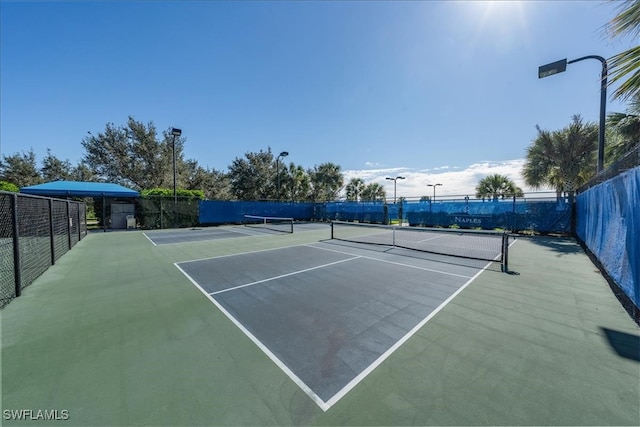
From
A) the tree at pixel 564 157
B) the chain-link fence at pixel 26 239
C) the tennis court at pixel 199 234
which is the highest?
the tree at pixel 564 157

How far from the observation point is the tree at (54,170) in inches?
1278

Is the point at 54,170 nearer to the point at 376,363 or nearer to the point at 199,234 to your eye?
the point at 199,234

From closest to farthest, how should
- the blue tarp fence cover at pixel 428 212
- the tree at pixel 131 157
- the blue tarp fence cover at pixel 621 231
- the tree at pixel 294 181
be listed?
the blue tarp fence cover at pixel 621 231
the blue tarp fence cover at pixel 428 212
the tree at pixel 131 157
the tree at pixel 294 181

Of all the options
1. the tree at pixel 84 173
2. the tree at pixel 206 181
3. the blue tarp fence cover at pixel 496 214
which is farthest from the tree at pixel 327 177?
the tree at pixel 84 173

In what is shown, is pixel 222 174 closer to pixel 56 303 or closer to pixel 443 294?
pixel 56 303

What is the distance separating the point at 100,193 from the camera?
55.8 feet

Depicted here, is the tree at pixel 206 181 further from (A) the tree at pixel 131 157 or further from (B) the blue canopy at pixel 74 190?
(B) the blue canopy at pixel 74 190

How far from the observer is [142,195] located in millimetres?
20047

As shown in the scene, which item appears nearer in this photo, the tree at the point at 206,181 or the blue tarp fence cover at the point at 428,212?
the blue tarp fence cover at the point at 428,212

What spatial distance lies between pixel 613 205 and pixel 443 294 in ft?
14.6

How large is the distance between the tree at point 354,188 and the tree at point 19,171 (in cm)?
4454

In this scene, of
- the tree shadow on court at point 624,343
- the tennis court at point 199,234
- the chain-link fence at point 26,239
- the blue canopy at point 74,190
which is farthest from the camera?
the blue canopy at point 74,190

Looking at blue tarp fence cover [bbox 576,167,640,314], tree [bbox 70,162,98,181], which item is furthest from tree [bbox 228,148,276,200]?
blue tarp fence cover [bbox 576,167,640,314]

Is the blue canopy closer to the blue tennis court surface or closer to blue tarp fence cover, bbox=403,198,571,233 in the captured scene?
the blue tennis court surface
